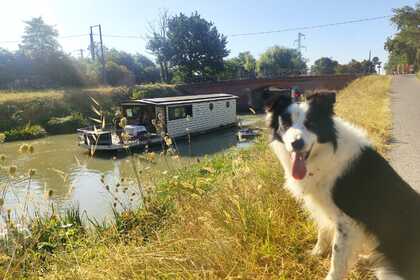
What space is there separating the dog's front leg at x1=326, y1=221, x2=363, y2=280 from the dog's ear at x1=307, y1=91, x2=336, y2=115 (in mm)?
829

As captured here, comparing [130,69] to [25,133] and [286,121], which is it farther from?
[286,121]

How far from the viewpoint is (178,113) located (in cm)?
2194

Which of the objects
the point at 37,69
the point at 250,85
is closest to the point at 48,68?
the point at 37,69

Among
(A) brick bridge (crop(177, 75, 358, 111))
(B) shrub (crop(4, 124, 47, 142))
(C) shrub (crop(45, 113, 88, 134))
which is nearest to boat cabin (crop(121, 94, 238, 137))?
(C) shrub (crop(45, 113, 88, 134))

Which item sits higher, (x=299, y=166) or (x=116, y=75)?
(x=116, y=75)

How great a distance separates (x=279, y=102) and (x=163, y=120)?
51.0ft

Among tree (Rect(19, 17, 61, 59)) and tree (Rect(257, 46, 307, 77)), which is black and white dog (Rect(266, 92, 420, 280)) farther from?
tree (Rect(257, 46, 307, 77))

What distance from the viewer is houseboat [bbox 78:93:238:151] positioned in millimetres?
18219

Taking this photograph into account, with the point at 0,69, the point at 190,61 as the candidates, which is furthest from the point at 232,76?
the point at 0,69

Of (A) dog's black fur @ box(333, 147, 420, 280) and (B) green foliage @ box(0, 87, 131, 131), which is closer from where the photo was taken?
(A) dog's black fur @ box(333, 147, 420, 280)

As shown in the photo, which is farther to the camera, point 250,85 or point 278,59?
point 278,59

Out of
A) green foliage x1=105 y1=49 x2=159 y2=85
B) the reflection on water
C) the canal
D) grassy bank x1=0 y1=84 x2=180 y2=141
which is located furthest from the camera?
green foliage x1=105 y1=49 x2=159 y2=85

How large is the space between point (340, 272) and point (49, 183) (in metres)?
12.5

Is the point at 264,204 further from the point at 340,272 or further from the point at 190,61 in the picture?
the point at 190,61
